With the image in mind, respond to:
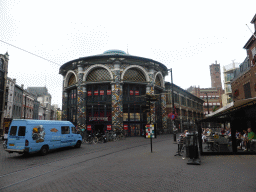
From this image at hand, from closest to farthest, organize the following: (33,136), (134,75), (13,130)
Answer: (33,136) < (13,130) < (134,75)

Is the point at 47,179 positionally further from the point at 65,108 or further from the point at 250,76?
the point at 65,108

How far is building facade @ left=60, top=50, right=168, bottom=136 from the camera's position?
103 ft

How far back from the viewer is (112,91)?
31469 millimetres

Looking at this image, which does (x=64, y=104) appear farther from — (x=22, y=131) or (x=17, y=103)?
(x=22, y=131)

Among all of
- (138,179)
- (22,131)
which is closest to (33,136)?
(22,131)

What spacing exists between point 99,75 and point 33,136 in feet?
69.6

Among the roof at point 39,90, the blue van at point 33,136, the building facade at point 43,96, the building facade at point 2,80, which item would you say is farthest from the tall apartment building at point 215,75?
the blue van at point 33,136

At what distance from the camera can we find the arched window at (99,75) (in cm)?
3244

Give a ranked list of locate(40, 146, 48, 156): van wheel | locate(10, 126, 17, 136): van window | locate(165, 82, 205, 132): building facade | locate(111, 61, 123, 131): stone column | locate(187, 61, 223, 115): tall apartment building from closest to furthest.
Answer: locate(10, 126, 17, 136): van window
locate(40, 146, 48, 156): van wheel
locate(111, 61, 123, 131): stone column
locate(165, 82, 205, 132): building facade
locate(187, 61, 223, 115): tall apartment building

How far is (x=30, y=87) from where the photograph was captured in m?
90.7

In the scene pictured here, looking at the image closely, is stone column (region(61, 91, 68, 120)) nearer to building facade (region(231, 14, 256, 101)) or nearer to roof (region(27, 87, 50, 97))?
building facade (region(231, 14, 256, 101))

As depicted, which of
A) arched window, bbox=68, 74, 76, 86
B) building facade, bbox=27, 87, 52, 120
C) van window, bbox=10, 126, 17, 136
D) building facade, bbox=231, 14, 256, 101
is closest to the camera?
van window, bbox=10, 126, 17, 136

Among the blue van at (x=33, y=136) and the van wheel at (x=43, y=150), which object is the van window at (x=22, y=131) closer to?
the blue van at (x=33, y=136)

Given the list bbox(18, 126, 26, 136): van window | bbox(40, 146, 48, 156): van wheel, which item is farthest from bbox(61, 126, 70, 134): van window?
bbox(18, 126, 26, 136): van window
